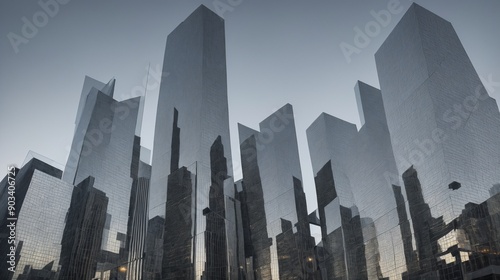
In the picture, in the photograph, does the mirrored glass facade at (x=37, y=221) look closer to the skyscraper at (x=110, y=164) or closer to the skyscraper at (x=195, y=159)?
the skyscraper at (x=110, y=164)

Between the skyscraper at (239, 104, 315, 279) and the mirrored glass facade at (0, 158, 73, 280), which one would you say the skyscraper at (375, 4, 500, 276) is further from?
the mirrored glass facade at (0, 158, 73, 280)

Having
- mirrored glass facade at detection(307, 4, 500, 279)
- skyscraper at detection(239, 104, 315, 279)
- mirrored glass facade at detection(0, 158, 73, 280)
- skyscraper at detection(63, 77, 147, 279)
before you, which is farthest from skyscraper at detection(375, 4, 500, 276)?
mirrored glass facade at detection(0, 158, 73, 280)

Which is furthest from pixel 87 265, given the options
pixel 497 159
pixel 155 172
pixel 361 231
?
pixel 497 159

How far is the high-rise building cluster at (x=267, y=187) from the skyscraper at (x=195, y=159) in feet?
0.50

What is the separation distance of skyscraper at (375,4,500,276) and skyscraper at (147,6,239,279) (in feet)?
58.3

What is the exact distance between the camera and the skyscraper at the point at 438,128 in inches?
1334

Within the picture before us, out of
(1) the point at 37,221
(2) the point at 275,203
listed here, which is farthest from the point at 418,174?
(1) the point at 37,221

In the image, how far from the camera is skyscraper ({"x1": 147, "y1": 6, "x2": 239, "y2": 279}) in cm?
3572

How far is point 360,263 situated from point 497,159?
57.6 ft

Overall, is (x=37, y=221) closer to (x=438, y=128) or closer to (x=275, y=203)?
(x=275, y=203)

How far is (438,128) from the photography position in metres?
37.6

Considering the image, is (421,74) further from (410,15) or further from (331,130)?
(331,130)

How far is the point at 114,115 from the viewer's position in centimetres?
5625

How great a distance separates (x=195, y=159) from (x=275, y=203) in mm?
15306
